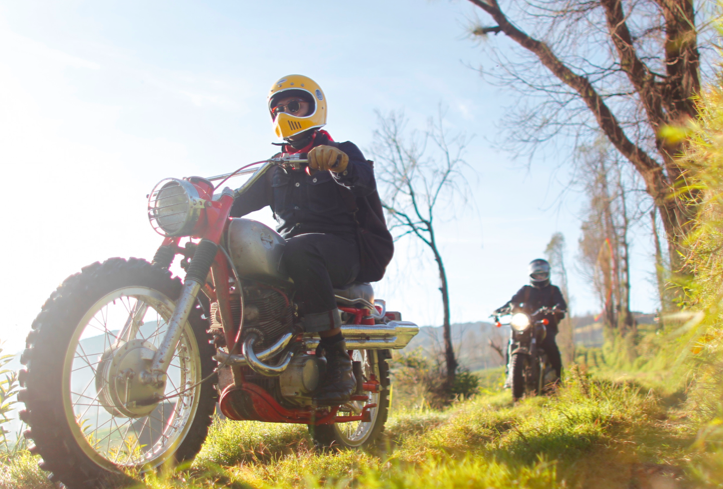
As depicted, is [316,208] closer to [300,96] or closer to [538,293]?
[300,96]

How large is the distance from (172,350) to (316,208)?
1278 millimetres

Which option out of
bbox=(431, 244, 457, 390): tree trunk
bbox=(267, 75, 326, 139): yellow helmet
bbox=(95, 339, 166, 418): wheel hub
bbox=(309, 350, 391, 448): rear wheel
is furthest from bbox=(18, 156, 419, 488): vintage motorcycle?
bbox=(431, 244, 457, 390): tree trunk

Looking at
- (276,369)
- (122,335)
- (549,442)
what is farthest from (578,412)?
(122,335)

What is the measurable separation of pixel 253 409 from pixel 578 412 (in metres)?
2.10

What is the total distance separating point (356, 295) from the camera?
11.3 ft

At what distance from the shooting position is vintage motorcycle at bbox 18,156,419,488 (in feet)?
6.94

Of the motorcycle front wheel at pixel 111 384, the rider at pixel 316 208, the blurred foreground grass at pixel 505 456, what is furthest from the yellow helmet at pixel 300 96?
the blurred foreground grass at pixel 505 456

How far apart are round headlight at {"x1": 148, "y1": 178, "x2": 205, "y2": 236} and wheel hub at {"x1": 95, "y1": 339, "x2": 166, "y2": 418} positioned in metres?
0.61

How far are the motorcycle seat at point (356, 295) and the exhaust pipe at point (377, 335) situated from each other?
144 mm

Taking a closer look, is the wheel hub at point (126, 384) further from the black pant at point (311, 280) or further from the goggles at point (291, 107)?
the goggles at point (291, 107)

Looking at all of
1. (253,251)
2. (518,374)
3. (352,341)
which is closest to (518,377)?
(518,374)

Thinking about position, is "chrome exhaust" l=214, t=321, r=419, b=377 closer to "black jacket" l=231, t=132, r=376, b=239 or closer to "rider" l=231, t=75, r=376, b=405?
"rider" l=231, t=75, r=376, b=405

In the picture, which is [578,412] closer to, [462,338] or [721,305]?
[721,305]

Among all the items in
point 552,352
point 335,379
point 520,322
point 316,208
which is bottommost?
point 552,352
